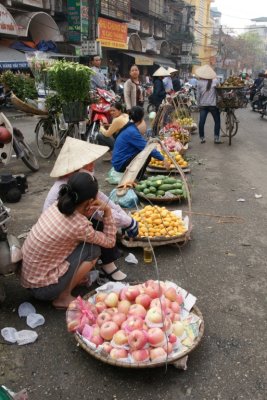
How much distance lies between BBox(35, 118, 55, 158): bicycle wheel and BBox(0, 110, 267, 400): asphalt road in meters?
2.46

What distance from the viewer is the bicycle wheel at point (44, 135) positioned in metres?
7.65

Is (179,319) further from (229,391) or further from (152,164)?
(152,164)

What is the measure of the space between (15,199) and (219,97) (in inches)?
234

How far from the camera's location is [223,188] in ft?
20.9

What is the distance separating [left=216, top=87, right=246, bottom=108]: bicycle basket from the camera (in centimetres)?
893

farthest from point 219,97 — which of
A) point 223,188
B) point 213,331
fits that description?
point 213,331

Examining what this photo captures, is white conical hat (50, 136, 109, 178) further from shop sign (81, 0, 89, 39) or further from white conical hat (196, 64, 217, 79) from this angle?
shop sign (81, 0, 89, 39)

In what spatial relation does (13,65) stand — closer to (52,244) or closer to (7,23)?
(7,23)

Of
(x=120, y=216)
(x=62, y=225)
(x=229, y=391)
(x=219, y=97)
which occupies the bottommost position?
(x=229, y=391)

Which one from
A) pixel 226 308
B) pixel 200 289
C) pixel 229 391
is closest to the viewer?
pixel 229 391

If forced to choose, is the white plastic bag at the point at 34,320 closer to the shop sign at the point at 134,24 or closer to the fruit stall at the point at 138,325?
the fruit stall at the point at 138,325

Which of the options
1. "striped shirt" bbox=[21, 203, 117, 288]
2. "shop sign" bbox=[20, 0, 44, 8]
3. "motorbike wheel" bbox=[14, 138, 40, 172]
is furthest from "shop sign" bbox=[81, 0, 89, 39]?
"striped shirt" bbox=[21, 203, 117, 288]

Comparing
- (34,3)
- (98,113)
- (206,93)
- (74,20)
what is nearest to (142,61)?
(74,20)

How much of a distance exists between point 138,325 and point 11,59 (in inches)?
636
